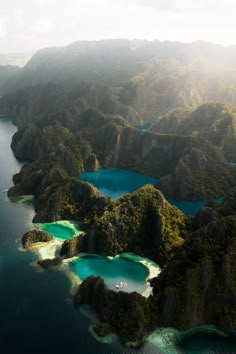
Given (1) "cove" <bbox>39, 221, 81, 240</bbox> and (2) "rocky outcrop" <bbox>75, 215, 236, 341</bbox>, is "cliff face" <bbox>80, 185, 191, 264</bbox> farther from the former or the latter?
(2) "rocky outcrop" <bbox>75, 215, 236, 341</bbox>

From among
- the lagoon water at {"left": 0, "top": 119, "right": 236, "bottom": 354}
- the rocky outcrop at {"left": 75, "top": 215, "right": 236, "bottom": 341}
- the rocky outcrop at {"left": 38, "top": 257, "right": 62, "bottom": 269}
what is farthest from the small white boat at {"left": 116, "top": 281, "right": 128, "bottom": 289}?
the rocky outcrop at {"left": 38, "top": 257, "right": 62, "bottom": 269}

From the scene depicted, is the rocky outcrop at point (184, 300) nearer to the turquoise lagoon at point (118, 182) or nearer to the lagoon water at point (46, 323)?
the lagoon water at point (46, 323)

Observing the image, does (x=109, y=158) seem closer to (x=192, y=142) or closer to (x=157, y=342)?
(x=192, y=142)

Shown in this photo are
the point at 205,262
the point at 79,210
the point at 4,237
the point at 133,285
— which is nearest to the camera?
the point at 205,262

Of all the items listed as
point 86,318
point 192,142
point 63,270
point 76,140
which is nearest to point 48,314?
point 86,318

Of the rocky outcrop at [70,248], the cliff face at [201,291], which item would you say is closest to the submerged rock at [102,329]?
the cliff face at [201,291]

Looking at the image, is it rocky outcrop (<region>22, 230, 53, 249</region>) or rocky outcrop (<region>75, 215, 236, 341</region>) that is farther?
rocky outcrop (<region>22, 230, 53, 249</region>)

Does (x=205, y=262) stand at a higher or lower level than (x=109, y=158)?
higher
